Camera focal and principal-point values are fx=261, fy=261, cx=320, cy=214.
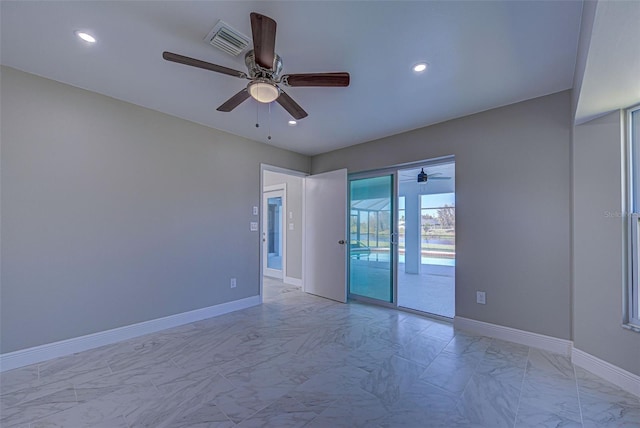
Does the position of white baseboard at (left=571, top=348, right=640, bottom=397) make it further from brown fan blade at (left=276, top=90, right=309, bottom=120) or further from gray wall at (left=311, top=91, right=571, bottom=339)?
brown fan blade at (left=276, top=90, right=309, bottom=120)

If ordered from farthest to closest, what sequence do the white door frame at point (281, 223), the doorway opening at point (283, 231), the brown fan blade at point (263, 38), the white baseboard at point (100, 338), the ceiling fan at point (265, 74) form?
the white door frame at point (281, 223) → the doorway opening at point (283, 231) → the white baseboard at point (100, 338) → the ceiling fan at point (265, 74) → the brown fan blade at point (263, 38)

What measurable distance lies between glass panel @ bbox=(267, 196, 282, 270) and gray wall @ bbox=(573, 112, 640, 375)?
4993 millimetres

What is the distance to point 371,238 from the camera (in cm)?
437

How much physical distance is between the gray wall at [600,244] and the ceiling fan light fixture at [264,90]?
2.71m

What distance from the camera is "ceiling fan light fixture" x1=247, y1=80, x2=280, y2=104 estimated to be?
1883 millimetres

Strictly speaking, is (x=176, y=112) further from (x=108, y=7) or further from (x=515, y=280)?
(x=515, y=280)

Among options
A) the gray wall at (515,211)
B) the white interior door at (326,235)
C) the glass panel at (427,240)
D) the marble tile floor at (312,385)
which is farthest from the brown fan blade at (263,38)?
the glass panel at (427,240)

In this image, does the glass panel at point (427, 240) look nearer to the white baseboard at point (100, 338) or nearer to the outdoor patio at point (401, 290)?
the outdoor patio at point (401, 290)

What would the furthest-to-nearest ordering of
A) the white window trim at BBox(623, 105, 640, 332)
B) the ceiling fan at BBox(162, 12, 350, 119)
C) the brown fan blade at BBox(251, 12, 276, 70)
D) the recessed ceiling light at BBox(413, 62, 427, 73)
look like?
the recessed ceiling light at BBox(413, 62, 427, 73)
the white window trim at BBox(623, 105, 640, 332)
the ceiling fan at BBox(162, 12, 350, 119)
the brown fan blade at BBox(251, 12, 276, 70)

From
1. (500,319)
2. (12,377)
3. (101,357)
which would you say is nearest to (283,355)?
(101,357)

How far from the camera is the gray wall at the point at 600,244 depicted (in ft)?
6.78

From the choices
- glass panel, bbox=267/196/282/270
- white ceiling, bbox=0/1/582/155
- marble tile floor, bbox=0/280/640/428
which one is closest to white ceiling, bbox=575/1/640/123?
white ceiling, bbox=0/1/582/155

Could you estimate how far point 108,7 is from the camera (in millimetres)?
1614

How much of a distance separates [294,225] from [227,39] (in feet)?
12.7
